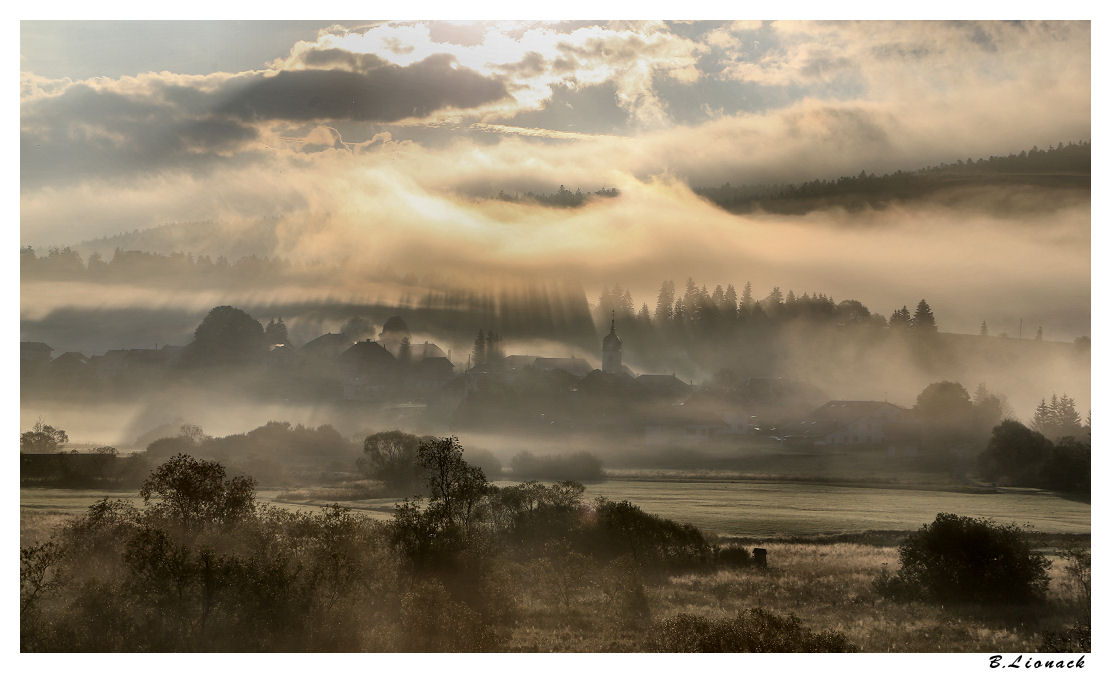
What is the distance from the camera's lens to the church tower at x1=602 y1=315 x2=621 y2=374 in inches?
671

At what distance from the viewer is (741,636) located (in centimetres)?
1450

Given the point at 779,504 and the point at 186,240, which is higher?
the point at 186,240

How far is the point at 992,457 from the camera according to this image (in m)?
16.5

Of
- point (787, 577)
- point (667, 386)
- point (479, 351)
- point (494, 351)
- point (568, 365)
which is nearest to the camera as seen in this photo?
point (787, 577)

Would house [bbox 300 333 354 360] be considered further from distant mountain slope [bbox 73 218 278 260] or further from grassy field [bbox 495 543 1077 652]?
grassy field [bbox 495 543 1077 652]

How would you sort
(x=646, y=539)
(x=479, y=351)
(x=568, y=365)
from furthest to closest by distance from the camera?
(x=568, y=365)
(x=479, y=351)
(x=646, y=539)

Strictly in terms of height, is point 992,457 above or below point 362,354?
below

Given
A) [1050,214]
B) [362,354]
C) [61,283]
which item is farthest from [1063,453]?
[61,283]

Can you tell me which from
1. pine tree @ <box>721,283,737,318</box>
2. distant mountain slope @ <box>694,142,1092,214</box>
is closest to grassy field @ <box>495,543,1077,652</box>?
pine tree @ <box>721,283,737,318</box>

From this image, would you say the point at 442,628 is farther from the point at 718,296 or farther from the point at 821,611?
the point at 718,296

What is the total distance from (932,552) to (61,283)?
55.6ft

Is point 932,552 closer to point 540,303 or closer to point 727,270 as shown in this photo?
point 727,270

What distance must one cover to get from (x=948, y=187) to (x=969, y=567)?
7.05 metres

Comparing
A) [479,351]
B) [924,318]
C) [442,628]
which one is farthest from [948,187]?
[442,628]
